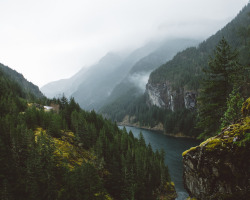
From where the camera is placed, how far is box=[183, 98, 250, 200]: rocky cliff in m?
6.34

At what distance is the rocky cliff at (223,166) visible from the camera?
249 inches

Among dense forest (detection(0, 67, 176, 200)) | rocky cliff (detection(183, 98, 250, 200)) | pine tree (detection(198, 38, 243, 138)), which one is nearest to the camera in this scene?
rocky cliff (detection(183, 98, 250, 200))

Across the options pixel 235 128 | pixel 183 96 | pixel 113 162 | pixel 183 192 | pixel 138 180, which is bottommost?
pixel 183 192

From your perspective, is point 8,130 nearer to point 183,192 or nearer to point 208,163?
point 208,163

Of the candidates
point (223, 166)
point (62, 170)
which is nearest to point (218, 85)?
point (223, 166)

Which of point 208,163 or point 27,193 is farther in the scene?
point 27,193

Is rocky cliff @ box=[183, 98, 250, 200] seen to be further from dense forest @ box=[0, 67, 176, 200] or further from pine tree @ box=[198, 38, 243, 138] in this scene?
dense forest @ box=[0, 67, 176, 200]

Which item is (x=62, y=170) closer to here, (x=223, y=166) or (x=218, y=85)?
(x=218, y=85)

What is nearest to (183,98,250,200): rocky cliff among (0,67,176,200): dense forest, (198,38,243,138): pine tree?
(198,38,243,138): pine tree

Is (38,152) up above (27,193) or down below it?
above

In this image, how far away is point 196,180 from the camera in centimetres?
852

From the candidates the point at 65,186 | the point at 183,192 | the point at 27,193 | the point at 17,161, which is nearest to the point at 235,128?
the point at 65,186

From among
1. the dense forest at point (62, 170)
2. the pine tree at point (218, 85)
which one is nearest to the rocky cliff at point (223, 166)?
the pine tree at point (218, 85)

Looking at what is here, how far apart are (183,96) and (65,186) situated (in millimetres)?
178974
